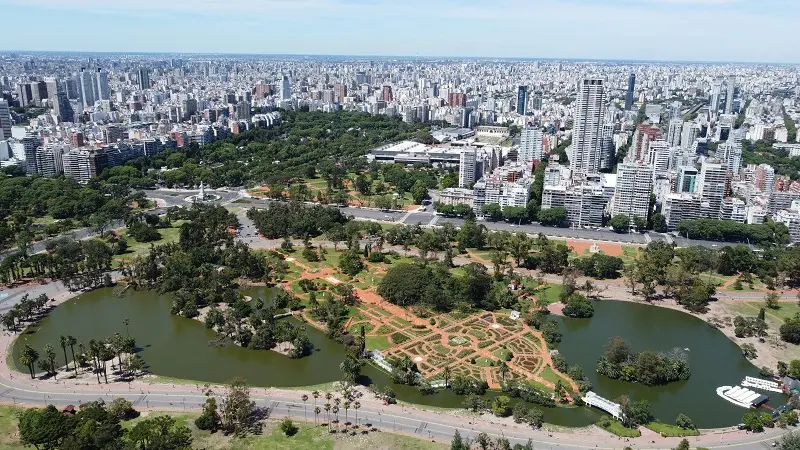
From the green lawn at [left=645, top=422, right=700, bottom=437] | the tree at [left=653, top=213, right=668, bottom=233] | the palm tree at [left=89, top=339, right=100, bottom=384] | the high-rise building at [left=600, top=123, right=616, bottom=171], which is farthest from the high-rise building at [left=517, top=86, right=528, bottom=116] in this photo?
the palm tree at [left=89, top=339, right=100, bottom=384]

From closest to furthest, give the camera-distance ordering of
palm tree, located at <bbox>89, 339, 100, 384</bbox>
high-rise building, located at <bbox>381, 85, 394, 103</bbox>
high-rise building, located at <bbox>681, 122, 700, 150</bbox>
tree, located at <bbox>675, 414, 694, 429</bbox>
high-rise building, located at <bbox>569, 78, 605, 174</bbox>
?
tree, located at <bbox>675, 414, 694, 429</bbox> → palm tree, located at <bbox>89, 339, 100, 384</bbox> → high-rise building, located at <bbox>569, 78, 605, 174</bbox> → high-rise building, located at <bbox>681, 122, 700, 150</bbox> → high-rise building, located at <bbox>381, 85, 394, 103</bbox>

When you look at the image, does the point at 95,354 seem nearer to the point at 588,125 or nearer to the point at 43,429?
the point at 43,429

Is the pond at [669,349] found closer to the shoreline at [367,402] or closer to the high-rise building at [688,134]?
the shoreline at [367,402]

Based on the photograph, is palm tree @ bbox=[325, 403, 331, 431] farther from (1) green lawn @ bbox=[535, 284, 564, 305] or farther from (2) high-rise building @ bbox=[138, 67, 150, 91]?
(2) high-rise building @ bbox=[138, 67, 150, 91]

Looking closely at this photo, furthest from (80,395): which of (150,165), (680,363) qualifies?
(150,165)

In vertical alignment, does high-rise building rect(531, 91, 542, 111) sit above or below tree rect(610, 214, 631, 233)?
above

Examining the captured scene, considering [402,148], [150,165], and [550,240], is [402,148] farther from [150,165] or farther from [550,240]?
[550,240]

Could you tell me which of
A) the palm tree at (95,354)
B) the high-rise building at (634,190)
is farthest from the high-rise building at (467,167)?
the palm tree at (95,354)
